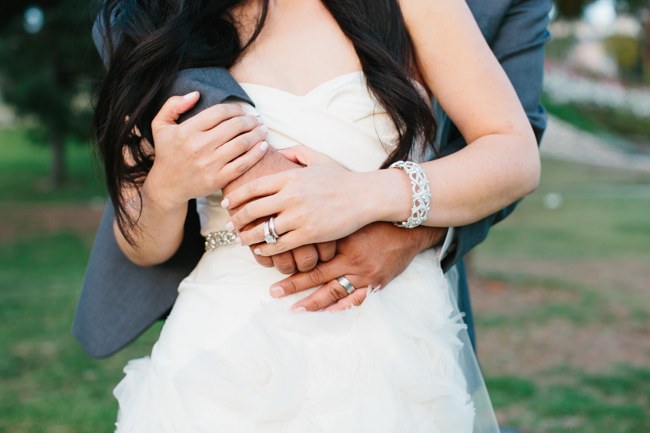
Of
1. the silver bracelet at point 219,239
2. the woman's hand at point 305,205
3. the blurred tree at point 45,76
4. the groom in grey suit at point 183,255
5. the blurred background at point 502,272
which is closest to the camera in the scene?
the woman's hand at point 305,205

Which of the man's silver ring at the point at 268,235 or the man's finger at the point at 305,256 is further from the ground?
the man's silver ring at the point at 268,235

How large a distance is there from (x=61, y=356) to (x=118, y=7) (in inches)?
203

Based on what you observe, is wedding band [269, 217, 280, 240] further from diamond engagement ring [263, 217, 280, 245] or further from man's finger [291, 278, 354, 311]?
man's finger [291, 278, 354, 311]

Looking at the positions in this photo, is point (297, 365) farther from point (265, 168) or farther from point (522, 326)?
point (522, 326)

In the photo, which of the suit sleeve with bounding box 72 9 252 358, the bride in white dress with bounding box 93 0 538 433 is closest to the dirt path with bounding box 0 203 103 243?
the suit sleeve with bounding box 72 9 252 358

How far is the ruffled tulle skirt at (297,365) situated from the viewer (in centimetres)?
148

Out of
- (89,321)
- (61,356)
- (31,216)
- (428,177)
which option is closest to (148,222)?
(89,321)

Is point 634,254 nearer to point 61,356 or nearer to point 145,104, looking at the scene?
point 61,356

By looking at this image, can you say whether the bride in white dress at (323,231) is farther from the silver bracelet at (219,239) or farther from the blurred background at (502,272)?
the blurred background at (502,272)

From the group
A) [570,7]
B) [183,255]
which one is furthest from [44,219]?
[183,255]

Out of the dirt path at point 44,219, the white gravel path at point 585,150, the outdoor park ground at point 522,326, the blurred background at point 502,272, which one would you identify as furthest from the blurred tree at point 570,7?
the white gravel path at point 585,150

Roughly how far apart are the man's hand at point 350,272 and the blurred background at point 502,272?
59 cm

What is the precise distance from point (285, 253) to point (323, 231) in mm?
113

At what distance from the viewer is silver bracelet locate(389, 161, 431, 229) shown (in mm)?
1559
